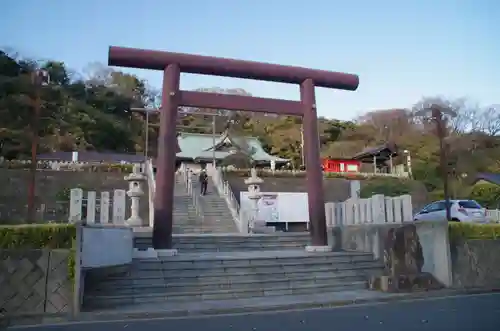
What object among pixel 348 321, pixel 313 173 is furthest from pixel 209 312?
pixel 313 173

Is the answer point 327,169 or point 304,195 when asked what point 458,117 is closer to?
point 327,169

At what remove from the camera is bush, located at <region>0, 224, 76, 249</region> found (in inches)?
328

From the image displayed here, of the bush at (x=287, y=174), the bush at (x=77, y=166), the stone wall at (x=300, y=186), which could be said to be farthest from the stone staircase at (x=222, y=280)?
the bush at (x=287, y=174)

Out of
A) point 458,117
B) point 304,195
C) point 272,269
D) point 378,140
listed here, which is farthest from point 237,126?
point 272,269

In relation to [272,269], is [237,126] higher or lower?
higher

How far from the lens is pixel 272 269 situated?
35.2 ft

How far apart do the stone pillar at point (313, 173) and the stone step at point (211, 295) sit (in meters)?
2.35

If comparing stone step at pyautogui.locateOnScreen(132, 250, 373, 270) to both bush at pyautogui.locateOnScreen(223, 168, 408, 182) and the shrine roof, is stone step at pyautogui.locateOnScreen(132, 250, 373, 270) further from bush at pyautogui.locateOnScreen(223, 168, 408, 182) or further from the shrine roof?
the shrine roof

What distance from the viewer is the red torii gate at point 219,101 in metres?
11.7

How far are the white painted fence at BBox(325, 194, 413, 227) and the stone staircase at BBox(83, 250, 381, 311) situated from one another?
140 cm

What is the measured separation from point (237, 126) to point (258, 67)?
4091cm

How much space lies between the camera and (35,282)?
26.1 feet

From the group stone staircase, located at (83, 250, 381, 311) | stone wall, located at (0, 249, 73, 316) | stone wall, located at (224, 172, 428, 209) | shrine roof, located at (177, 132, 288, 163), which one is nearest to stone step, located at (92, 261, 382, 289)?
stone staircase, located at (83, 250, 381, 311)

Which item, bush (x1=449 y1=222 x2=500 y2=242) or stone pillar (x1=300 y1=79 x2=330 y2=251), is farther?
stone pillar (x1=300 y1=79 x2=330 y2=251)
